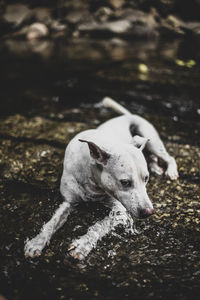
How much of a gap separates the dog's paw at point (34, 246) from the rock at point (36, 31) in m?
13.9

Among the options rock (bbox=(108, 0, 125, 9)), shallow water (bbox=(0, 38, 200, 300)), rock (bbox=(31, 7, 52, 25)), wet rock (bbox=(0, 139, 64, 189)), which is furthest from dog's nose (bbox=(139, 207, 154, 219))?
rock (bbox=(108, 0, 125, 9))

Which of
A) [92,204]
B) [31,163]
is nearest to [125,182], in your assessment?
[92,204]

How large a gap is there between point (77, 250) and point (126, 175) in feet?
2.98

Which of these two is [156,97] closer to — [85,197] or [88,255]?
[85,197]

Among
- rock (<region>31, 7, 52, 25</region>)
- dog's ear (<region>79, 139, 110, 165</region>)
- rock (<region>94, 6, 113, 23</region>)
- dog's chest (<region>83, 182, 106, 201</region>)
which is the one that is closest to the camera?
dog's ear (<region>79, 139, 110, 165</region>)

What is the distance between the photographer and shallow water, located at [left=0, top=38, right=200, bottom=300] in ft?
9.33

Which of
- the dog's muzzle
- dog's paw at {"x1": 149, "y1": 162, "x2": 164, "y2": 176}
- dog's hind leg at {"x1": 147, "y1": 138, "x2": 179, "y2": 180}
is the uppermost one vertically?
the dog's muzzle

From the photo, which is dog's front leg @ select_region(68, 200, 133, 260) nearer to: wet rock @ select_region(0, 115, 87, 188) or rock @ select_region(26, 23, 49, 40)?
wet rock @ select_region(0, 115, 87, 188)

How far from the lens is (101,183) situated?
3250 mm

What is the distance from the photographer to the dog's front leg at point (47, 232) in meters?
3.09

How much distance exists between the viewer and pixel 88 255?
311 centimetres

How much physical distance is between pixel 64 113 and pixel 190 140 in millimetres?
2729

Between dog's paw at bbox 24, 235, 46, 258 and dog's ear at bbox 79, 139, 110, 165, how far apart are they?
1.00 metres

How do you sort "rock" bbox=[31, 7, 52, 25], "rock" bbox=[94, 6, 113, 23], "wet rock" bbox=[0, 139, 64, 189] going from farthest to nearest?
"rock" bbox=[94, 6, 113, 23] → "rock" bbox=[31, 7, 52, 25] → "wet rock" bbox=[0, 139, 64, 189]
